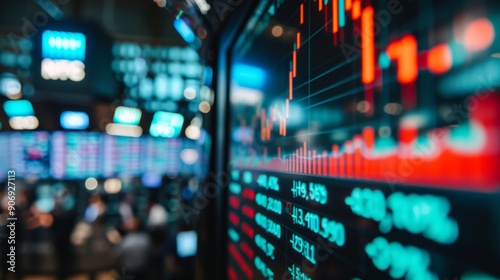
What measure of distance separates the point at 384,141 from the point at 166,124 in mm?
4603

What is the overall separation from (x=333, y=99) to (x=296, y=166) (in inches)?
7.4

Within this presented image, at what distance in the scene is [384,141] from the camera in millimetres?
426

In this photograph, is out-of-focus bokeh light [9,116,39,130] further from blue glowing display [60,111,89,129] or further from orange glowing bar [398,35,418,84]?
orange glowing bar [398,35,418,84]

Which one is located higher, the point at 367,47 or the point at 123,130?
the point at 123,130

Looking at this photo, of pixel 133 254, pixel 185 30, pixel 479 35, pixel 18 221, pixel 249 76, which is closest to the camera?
pixel 479 35

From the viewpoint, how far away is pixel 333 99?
0.55 meters

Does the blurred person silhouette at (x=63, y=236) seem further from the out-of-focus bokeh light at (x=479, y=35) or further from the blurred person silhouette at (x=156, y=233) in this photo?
the out-of-focus bokeh light at (x=479, y=35)

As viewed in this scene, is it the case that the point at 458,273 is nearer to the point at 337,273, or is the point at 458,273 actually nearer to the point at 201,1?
the point at 337,273

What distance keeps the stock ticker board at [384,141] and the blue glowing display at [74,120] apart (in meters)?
4.10

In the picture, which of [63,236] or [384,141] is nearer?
[384,141]

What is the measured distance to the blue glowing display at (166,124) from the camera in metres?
4.75

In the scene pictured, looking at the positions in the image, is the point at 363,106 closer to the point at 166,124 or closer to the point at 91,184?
the point at 166,124

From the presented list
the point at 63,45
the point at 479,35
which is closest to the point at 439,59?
the point at 479,35

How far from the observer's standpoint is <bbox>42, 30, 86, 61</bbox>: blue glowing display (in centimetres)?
311
